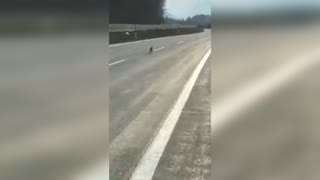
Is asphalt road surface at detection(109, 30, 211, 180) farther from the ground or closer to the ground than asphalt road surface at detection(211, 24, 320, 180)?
closer to the ground

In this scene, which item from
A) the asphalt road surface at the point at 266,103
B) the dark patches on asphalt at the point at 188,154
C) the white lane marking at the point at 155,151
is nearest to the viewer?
the asphalt road surface at the point at 266,103

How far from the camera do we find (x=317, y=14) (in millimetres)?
870

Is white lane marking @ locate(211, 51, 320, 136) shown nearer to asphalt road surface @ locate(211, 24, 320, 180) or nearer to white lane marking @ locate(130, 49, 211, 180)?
asphalt road surface @ locate(211, 24, 320, 180)

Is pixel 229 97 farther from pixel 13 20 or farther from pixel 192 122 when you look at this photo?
pixel 192 122

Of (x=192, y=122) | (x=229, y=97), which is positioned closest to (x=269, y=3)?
(x=229, y=97)

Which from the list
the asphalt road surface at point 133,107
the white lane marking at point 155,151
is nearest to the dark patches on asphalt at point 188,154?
the white lane marking at point 155,151

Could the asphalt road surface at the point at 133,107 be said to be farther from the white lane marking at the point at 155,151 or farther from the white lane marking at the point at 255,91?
the white lane marking at the point at 255,91

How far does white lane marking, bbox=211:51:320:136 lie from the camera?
3.01ft

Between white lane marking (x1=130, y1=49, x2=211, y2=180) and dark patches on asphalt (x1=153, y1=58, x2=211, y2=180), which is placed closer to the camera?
dark patches on asphalt (x1=153, y1=58, x2=211, y2=180)

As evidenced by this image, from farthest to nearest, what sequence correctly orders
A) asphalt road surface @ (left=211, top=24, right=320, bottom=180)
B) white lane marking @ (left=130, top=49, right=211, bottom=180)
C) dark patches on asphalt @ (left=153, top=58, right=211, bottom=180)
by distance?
1. white lane marking @ (left=130, top=49, right=211, bottom=180)
2. dark patches on asphalt @ (left=153, top=58, right=211, bottom=180)
3. asphalt road surface @ (left=211, top=24, right=320, bottom=180)

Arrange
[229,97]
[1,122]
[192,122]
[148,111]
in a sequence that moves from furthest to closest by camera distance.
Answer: [148,111], [192,122], [1,122], [229,97]

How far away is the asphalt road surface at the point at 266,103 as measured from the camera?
2.97 ft

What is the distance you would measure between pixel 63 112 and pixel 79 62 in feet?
0.52

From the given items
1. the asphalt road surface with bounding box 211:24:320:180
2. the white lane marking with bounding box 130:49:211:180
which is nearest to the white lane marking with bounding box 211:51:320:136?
the asphalt road surface with bounding box 211:24:320:180
